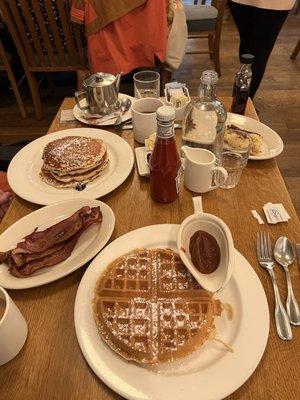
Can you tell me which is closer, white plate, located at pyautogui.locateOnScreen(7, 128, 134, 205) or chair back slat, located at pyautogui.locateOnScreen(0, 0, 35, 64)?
white plate, located at pyautogui.locateOnScreen(7, 128, 134, 205)

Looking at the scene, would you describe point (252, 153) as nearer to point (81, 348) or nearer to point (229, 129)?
point (229, 129)

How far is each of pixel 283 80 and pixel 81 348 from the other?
12.4 ft

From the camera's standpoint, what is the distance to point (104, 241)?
878 millimetres

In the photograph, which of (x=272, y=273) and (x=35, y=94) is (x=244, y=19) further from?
(x=272, y=273)

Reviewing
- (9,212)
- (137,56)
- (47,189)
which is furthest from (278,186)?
(137,56)

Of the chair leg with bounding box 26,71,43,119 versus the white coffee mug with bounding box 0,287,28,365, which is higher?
the white coffee mug with bounding box 0,287,28,365

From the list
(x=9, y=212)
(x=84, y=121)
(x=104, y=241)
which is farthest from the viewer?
(x=84, y=121)

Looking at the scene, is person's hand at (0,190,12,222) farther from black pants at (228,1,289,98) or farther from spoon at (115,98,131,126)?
black pants at (228,1,289,98)

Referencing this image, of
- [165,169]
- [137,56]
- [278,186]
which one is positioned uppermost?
[165,169]

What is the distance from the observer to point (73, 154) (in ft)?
3.66

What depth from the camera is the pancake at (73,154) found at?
1081 millimetres

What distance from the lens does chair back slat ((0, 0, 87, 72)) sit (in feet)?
7.67

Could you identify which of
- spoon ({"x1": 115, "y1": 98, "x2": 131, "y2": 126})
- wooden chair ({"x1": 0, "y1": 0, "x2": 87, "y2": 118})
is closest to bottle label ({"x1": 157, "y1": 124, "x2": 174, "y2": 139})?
spoon ({"x1": 115, "y1": 98, "x2": 131, "y2": 126})

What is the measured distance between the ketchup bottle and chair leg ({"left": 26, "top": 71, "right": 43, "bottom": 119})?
2374 mm
